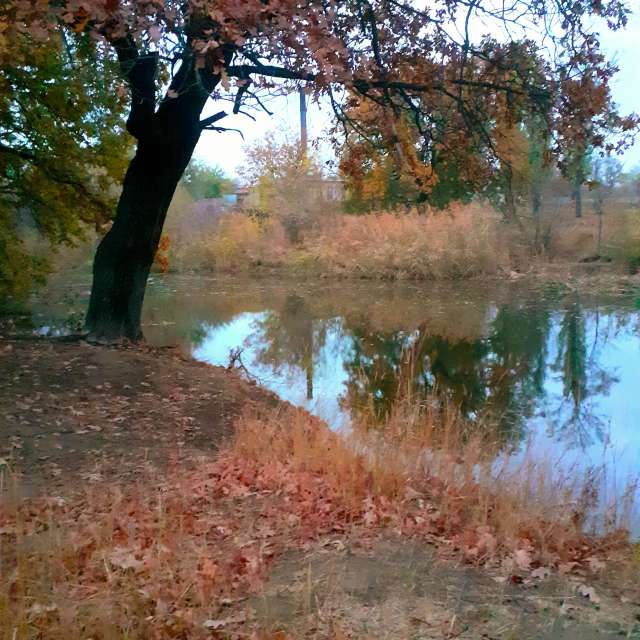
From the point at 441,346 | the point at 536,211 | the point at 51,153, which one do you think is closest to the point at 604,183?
the point at 536,211

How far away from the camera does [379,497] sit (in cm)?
598

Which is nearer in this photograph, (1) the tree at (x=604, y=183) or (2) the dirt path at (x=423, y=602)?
(2) the dirt path at (x=423, y=602)

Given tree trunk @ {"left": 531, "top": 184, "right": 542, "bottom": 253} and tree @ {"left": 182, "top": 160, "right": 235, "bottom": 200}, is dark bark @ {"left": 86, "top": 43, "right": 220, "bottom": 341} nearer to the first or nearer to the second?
tree trunk @ {"left": 531, "top": 184, "right": 542, "bottom": 253}

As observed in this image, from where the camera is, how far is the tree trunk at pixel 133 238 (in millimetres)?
11445

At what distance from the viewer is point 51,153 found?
15031mm

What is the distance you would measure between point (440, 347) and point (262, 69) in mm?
9040

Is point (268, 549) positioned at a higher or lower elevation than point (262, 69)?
lower

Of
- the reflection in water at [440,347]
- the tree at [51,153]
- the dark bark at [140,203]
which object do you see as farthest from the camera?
the tree at [51,153]

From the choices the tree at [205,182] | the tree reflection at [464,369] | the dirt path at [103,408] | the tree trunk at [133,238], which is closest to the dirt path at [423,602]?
the dirt path at [103,408]

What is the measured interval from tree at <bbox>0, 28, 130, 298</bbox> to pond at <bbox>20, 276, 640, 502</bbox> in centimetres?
338

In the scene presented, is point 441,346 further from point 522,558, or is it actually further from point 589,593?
point 589,593

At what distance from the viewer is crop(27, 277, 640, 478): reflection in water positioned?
11.0m

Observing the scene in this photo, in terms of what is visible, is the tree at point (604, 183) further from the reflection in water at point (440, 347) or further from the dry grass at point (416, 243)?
the reflection in water at point (440, 347)

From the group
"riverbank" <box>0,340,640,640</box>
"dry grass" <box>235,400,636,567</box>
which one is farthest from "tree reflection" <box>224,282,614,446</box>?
"riverbank" <box>0,340,640,640</box>
